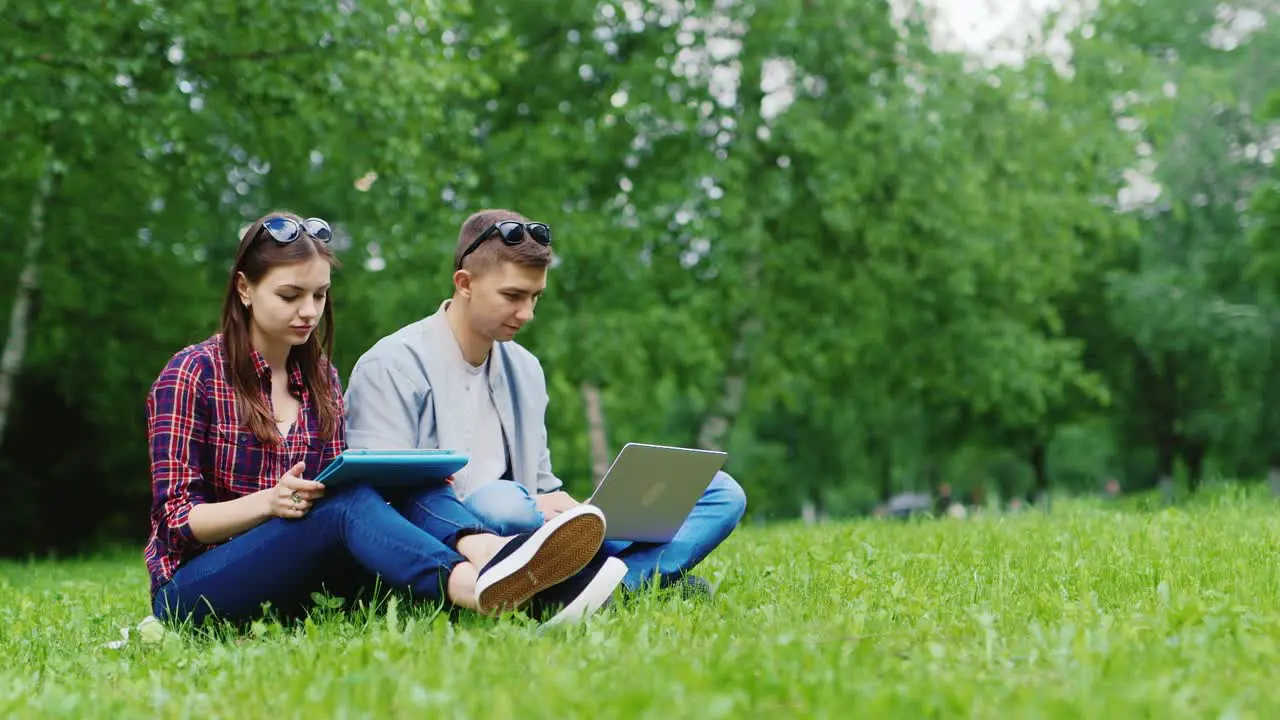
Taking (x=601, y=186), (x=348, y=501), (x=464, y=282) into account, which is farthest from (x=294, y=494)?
(x=601, y=186)

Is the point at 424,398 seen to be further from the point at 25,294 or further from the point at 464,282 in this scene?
the point at 25,294

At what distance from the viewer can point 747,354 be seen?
16.7 metres

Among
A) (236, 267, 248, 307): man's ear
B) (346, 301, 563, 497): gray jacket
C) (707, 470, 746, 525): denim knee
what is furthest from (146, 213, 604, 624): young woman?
(707, 470, 746, 525): denim knee

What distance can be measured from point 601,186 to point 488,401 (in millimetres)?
11152

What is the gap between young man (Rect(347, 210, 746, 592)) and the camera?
446cm

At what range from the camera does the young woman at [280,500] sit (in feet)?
12.5

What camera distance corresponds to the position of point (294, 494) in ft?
12.7

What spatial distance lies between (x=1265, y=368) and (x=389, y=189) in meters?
16.2

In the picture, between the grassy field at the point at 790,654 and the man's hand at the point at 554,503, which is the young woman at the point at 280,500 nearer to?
the grassy field at the point at 790,654

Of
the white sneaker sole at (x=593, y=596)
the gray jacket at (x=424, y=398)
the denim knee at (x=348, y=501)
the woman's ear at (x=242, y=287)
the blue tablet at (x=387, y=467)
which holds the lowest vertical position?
the white sneaker sole at (x=593, y=596)

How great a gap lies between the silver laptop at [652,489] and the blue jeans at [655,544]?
0.27ft

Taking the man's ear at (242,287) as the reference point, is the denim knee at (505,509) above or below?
below

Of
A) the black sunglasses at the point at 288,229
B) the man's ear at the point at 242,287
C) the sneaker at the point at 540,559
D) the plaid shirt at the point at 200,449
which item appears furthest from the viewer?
the man's ear at the point at 242,287

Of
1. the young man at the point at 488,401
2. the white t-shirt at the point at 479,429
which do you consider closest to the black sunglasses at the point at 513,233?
the young man at the point at 488,401
